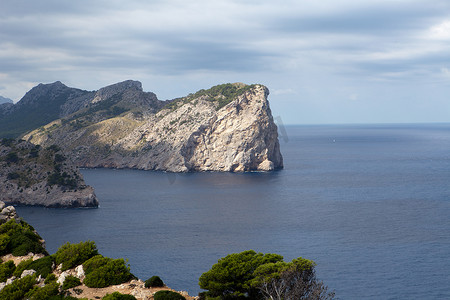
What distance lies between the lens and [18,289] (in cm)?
3619

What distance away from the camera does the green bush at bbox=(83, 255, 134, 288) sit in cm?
3744

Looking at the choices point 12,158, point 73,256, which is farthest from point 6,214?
point 12,158

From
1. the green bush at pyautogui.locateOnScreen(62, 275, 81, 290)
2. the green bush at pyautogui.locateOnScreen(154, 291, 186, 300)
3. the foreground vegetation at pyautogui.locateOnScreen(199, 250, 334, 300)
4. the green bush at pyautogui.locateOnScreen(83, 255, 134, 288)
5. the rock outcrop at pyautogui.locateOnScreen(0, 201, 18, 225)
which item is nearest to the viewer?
the green bush at pyautogui.locateOnScreen(154, 291, 186, 300)

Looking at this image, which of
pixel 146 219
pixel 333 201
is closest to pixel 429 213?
pixel 333 201

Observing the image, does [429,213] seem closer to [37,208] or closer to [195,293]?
[195,293]

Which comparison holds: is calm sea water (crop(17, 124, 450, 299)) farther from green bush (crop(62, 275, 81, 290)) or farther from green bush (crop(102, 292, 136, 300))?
green bush (crop(102, 292, 136, 300))

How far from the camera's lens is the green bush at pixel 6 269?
39812mm

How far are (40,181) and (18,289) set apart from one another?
10804 cm

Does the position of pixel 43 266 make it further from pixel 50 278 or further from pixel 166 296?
pixel 166 296

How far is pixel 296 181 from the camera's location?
166 m

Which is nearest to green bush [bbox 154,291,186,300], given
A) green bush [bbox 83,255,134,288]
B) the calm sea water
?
green bush [bbox 83,255,134,288]

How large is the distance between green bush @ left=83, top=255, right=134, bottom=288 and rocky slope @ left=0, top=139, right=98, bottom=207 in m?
94.9

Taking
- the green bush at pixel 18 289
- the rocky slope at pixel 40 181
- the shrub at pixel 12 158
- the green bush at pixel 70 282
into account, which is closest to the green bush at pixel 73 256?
the green bush at pixel 70 282

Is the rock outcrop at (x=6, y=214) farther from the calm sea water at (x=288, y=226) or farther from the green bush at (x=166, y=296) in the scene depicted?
the green bush at (x=166, y=296)
